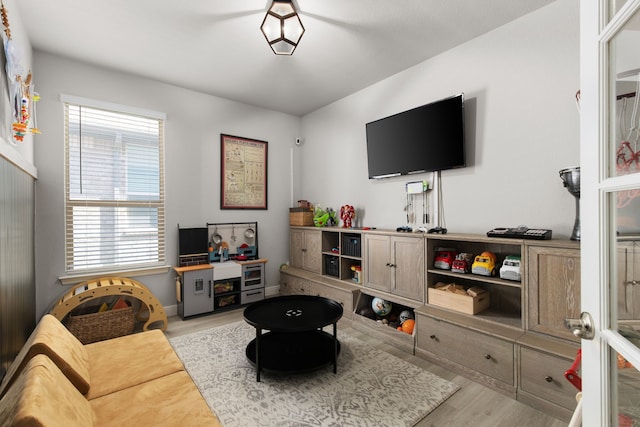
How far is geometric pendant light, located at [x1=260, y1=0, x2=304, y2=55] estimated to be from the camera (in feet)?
6.47

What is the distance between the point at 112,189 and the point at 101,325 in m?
1.43

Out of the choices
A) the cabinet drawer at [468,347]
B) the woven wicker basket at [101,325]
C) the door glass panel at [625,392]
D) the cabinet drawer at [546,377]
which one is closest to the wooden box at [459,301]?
the cabinet drawer at [468,347]

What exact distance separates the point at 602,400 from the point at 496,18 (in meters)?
2.78

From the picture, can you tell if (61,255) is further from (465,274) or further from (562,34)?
(562,34)

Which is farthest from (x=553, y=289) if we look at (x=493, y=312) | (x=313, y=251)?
(x=313, y=251)

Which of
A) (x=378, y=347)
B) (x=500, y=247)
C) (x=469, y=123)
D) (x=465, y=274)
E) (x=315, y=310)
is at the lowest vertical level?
(x=378, y=347)

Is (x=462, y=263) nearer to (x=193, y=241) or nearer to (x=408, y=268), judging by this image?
(x=408, y=268)

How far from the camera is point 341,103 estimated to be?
13.5ft

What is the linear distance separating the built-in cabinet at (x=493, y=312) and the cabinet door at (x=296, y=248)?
1.10 m

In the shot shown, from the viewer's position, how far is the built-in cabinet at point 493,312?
1.86m

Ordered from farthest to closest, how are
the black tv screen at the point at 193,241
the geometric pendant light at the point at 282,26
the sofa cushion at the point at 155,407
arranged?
1. the black tv screen at the point at 193,241
2. the geometric pendant light at the point at 282,26
3. the sofa cushion at the point at 155,407

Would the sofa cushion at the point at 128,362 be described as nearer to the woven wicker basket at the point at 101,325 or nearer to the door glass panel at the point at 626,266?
the woven wicker basket at the point at 101,325

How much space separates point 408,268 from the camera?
283 centimetres

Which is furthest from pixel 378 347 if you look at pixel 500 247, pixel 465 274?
pixel 500 247
